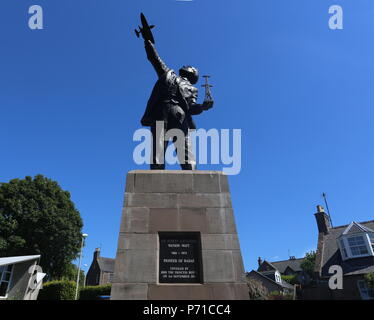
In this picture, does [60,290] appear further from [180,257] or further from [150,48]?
[150,48]

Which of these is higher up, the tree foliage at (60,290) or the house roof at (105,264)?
the house roof at (105,264)

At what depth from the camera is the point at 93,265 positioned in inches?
2445

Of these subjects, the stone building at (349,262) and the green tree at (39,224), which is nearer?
the stone building at (349,262)

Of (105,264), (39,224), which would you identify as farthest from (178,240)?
(105,264)

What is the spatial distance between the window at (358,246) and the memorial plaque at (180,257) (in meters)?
26.3

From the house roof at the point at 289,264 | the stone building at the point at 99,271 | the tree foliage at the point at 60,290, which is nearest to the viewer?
the tree foliage at the point at 60,290

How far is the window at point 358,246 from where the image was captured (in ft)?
82.4

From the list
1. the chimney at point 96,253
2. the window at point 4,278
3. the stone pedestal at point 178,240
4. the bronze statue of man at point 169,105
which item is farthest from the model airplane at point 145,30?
the chimney at point 96,253

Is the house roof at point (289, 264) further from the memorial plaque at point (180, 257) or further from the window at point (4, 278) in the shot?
the memorial plaque at point (180, 257)

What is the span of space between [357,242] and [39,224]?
33.7m

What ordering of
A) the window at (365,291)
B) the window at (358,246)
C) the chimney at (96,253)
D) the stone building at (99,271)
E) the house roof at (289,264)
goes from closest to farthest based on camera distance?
the window at (365,291) < the window at (358,246) < the house roof at (289,264) < the stone building at (99,271) < the chimney at (96,253)

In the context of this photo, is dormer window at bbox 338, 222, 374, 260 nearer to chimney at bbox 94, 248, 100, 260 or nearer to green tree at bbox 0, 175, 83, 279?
green tree at bbox 0, 175, 83, 279
